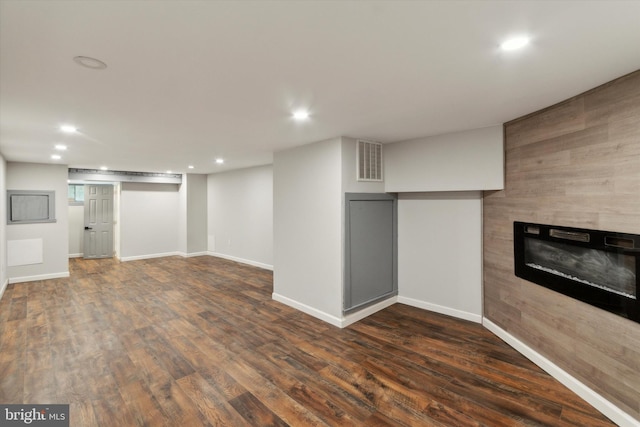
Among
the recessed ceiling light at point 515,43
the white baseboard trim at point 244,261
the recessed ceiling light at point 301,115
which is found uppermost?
the recessed ceiling light at point 301,115

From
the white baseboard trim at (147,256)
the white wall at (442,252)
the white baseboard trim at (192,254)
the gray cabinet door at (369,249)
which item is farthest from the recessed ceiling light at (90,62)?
the white baseboard trim at (147,256)

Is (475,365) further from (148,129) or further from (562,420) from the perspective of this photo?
(148,129)

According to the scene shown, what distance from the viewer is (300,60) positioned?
182cm

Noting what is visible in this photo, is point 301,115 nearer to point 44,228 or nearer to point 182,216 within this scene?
point 44,228

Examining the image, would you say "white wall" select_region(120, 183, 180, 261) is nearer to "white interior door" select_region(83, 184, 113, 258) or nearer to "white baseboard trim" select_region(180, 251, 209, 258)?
"white baseboard trim" select_region(180, 251, 209, 258)

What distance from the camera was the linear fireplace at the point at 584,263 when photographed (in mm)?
2129

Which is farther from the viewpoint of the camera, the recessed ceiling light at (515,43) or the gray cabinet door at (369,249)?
the gray cabinet door at (369,249)

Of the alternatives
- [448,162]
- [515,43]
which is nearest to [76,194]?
[448,162]

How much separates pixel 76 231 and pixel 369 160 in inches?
369

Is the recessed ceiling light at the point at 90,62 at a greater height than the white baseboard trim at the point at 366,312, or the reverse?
the recessed ceiling light at the point at 90,62

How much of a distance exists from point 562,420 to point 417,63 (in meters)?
2.74

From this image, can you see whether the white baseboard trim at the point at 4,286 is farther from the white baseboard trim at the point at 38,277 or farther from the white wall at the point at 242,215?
the white wall at the point at 242,215

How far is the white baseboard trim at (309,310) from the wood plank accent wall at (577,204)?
197 cm

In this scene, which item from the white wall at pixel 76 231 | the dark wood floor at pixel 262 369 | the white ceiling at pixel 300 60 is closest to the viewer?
the white ceiling at pixel 300 60
